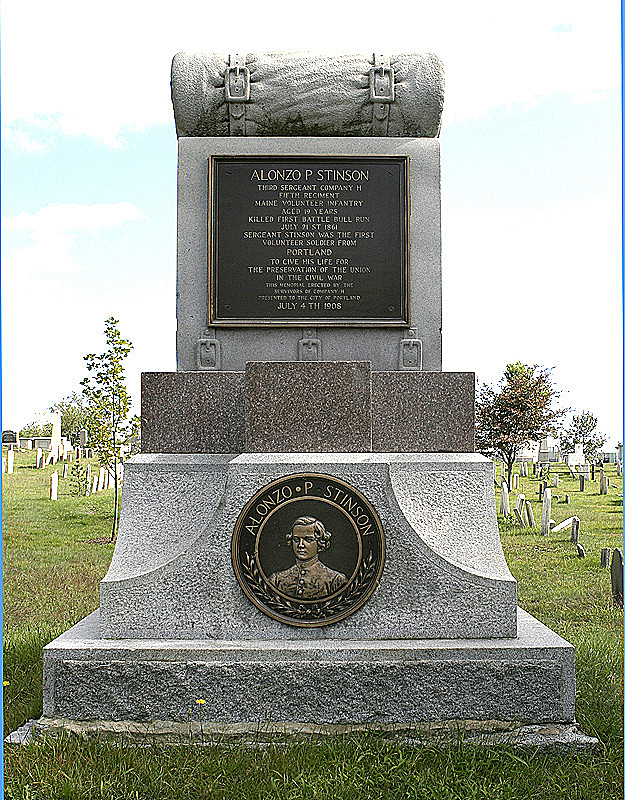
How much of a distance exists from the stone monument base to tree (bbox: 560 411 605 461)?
28.1 meters

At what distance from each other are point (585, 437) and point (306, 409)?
1155 inches

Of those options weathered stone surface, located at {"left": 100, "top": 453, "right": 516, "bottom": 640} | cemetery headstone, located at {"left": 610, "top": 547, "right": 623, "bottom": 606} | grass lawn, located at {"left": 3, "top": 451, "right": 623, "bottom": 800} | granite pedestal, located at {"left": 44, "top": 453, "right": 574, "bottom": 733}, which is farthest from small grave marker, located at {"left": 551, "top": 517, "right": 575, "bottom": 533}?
weathered stone surface, located at {"left": 100, "top": 453, "right": 516, "bottom": 640}

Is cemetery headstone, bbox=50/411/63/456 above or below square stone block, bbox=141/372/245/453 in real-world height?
below

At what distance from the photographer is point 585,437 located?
3162cm

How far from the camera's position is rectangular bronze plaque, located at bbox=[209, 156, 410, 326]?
5.00 meters

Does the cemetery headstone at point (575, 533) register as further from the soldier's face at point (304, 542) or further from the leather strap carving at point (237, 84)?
the leather strap carving at point (237, 84)

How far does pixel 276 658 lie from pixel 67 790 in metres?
1.10

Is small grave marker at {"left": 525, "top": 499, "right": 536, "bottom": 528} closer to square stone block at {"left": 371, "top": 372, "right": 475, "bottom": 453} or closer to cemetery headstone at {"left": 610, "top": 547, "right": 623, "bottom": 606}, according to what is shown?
cemetery headstone at {"left": 610, "top": 547, "right": 623, "bottom": 606}

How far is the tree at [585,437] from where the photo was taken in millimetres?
30984

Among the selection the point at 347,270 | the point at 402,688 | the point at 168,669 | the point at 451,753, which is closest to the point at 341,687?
the point at 402,688

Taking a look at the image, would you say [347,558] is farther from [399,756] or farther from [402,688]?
[399,756]

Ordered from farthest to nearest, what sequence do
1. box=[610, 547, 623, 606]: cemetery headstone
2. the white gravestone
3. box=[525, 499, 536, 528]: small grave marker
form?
the white gravestone
box=[525, 499, 536, 528]: small grave marker
box=[610, 547, 623, 606]: cemetery headstone

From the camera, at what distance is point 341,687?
12.9 ft

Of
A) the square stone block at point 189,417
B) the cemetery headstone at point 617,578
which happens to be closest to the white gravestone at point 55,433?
the cemetery headstone at point 617,578
